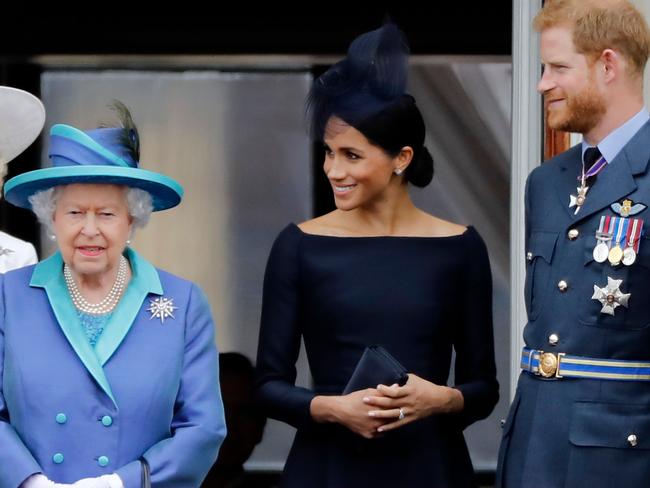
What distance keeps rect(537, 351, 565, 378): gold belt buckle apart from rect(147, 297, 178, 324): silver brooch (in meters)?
0.85

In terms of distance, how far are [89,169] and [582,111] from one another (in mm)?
1110

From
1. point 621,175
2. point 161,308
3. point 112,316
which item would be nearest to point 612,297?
point 621,175

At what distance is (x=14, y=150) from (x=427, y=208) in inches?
109

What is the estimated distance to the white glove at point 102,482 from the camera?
3410mm

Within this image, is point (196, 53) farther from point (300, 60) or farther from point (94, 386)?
point (94, 386)

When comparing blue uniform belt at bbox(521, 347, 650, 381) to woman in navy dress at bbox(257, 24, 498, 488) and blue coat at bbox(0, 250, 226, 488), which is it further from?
blue coat at bbox(0, 250, 226, 488)

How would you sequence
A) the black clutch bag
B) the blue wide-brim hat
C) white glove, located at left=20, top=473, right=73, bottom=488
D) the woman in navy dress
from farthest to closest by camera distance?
the woman in navy dress
the black clutch bag
the blue wide-brim hat
white glove, located at left=20, top=473, right=73, bottom=488

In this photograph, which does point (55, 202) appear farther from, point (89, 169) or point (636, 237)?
point (636, 237)

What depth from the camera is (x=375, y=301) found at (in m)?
3.85

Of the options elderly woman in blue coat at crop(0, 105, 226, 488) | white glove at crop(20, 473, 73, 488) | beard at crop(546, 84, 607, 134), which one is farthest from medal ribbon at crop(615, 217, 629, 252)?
white glove at crop(20, 473, 73, 488)

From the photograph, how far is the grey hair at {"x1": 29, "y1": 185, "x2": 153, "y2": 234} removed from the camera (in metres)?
3.59

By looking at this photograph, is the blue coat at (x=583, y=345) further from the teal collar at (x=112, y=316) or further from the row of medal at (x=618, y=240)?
the teal collar at (x=112, y=316)

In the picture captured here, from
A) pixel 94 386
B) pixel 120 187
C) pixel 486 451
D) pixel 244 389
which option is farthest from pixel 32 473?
pixel 486 451

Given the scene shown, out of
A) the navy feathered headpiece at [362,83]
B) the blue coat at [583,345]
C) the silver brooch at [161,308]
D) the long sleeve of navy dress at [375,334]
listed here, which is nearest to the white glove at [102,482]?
the silver brooch at [161,308]
